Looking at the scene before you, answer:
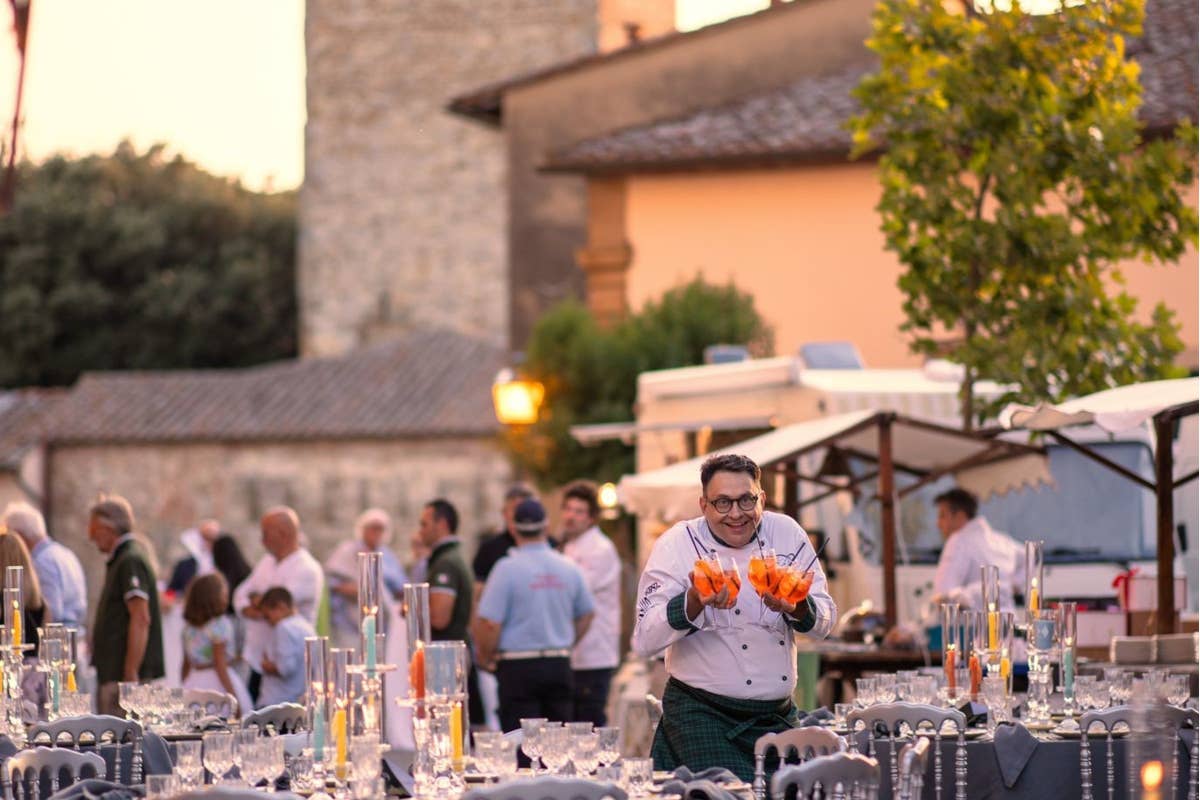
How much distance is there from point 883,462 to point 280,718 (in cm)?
479

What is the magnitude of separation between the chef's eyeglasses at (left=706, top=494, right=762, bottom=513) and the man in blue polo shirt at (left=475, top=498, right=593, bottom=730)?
13.5 feet

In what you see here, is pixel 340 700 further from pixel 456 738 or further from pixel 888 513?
pixel 888 513

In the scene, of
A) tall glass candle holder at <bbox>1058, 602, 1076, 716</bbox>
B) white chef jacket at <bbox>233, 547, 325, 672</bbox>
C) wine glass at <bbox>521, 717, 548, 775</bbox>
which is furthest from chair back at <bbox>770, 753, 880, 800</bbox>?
white chef jacket at <bbox>233, 547, 325, 672</bbox>

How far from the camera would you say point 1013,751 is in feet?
28.1

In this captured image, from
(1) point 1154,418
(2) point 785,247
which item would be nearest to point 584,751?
(1) point 1154,418

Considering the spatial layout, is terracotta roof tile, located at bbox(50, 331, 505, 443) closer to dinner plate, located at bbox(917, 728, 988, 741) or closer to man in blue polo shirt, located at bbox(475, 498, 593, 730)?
man in blue polo shirt, located at bbox(475, 498, 593, 730)

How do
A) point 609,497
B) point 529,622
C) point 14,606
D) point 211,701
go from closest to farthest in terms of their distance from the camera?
point 14,606 < point 211,701 < point 529,622 < point 609,497

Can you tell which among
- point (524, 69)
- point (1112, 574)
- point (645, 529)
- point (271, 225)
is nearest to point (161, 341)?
point (271, 225)

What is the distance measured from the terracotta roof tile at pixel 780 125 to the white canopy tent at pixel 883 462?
11.2 m

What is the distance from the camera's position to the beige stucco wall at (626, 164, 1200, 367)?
1030 inches

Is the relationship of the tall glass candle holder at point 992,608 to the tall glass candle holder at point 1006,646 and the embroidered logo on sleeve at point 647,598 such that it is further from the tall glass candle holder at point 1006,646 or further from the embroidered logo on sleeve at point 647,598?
the embroidered logo on sleeve at point 647,598

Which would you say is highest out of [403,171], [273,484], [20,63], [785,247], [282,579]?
[403,171]

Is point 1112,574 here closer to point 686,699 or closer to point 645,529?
point 645,529

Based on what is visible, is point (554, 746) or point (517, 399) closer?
point (554, 746)
